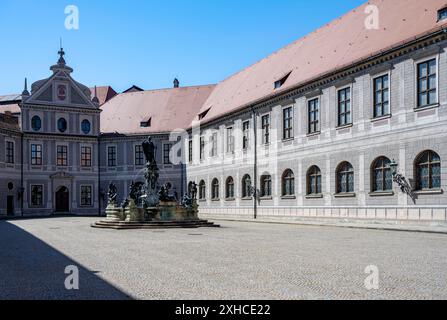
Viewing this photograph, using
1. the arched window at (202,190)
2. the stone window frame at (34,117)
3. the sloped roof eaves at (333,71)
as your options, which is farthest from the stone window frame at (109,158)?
the sloped roof eaves at (333,71)

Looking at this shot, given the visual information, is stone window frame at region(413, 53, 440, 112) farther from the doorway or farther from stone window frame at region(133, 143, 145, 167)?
the doorway

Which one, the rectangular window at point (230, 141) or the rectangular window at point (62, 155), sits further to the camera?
the rectangular window at point (62, 155)

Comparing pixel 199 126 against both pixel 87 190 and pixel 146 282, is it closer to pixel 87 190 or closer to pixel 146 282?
pixel 87 190

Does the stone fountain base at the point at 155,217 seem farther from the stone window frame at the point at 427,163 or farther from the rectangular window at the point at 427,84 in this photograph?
the rectangular window at the point at 427,84

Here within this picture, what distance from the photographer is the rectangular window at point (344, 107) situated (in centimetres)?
3206

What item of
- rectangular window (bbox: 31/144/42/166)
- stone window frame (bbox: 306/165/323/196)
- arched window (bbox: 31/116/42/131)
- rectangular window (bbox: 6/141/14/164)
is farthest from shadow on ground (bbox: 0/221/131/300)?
arched window (bbox: 31/116/42/131)

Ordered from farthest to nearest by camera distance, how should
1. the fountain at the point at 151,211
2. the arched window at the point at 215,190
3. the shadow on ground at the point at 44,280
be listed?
the arched window at the point at 215,190, the fountain at the point at 151,211, the shadow on ground at the point at 44,280

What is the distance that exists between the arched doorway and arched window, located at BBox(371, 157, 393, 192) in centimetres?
3702

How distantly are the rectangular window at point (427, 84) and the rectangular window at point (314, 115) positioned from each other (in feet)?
28.8

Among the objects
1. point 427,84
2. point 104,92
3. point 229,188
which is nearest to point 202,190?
point 229,188

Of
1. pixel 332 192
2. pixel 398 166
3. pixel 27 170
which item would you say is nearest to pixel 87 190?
pixel 27 170

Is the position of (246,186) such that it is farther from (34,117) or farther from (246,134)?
(34,117)

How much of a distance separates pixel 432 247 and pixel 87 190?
47507 millimetres

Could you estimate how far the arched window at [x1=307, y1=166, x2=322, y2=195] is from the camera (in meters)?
34.8
